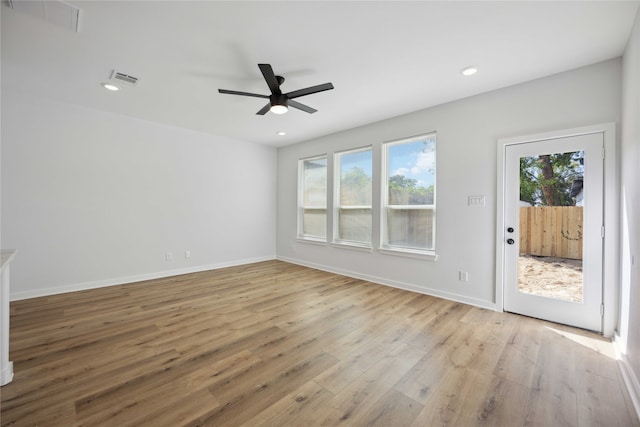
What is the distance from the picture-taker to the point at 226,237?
5.59 metres

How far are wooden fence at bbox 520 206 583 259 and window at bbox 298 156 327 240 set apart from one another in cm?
340

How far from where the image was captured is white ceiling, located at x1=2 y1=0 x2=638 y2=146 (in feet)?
6.56

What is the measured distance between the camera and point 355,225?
5.00 m

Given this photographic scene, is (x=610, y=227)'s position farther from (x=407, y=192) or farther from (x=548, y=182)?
(x=407, y=192)

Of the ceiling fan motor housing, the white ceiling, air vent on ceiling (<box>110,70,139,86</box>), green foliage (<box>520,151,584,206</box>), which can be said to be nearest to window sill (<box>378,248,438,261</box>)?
green foliage (<box>520,151,584,206</box>)

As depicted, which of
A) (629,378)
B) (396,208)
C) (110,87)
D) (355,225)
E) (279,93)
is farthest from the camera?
(355,225)

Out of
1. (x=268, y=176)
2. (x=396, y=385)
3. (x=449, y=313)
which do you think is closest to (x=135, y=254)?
(x=268, y=176)

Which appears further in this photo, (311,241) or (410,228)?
(311,241)

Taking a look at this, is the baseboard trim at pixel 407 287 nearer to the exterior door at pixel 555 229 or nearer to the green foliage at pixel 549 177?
the exterior door at pixel 555 229

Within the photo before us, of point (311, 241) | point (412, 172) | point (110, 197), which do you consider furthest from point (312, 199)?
point (110, 197)

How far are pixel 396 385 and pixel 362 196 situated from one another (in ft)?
11.2

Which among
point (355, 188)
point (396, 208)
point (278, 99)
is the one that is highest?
point (278, 99)

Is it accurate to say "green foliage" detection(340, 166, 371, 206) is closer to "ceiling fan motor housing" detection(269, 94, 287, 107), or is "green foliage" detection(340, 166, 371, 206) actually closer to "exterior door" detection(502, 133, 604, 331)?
"exterior door" detection(502, 133, 604, 331)

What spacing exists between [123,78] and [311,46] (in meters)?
2.26
